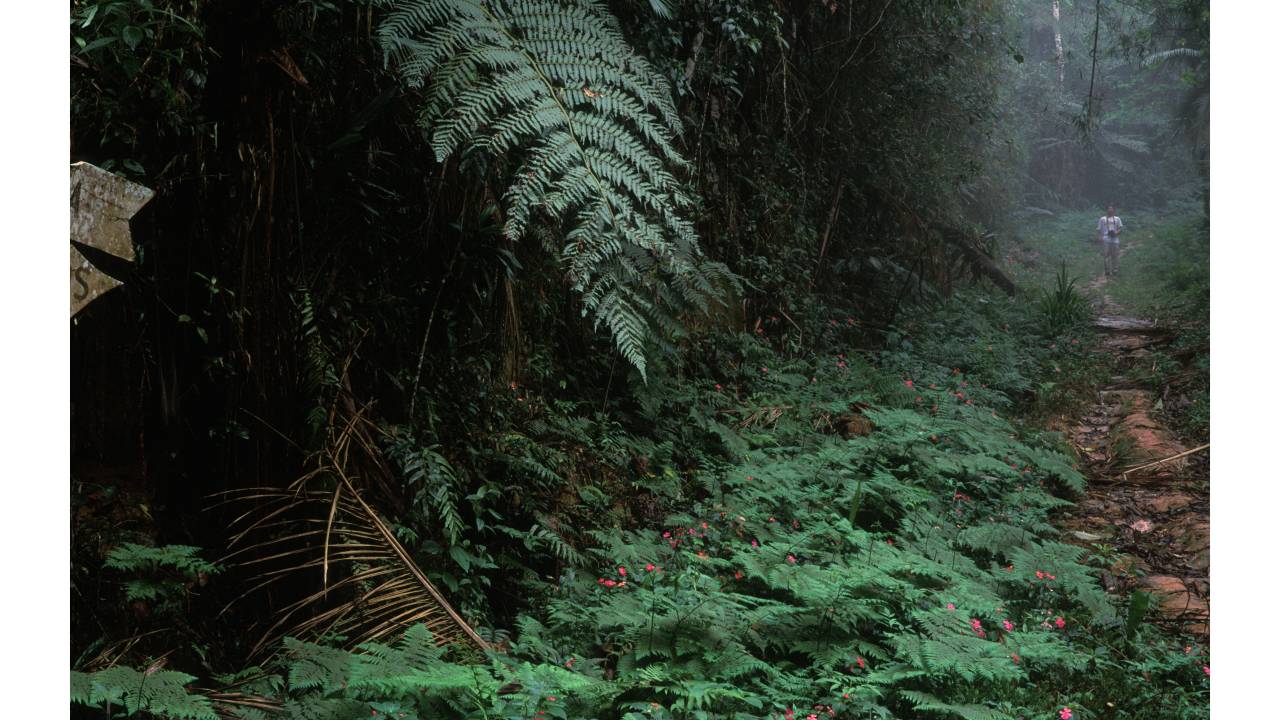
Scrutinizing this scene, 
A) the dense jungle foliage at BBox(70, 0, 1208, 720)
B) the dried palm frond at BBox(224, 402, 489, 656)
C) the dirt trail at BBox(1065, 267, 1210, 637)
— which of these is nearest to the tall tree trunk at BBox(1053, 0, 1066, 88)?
the dirt trail at BBox(1065, 267, 1210, 637)

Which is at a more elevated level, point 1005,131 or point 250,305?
point 1005,131

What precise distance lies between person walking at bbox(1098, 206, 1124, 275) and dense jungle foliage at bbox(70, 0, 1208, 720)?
7.97 m

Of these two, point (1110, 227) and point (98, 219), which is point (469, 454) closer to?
point (98, 219)

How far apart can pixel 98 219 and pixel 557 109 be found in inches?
46.5

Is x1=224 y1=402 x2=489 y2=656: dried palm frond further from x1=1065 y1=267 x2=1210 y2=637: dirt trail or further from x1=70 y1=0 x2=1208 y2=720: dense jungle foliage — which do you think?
x1=1065 y1=267 x2=1210 y2=637: dirt trail

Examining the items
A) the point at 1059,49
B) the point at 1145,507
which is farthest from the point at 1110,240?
the point at 1145,507

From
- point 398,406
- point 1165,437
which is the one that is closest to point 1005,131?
point 1165,437

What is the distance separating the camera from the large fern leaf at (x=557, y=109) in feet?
7.55

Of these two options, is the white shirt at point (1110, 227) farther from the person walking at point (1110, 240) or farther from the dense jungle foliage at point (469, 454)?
the dense jungle foliage at point (469, 454)

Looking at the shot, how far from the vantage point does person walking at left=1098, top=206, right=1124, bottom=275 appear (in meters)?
11.4

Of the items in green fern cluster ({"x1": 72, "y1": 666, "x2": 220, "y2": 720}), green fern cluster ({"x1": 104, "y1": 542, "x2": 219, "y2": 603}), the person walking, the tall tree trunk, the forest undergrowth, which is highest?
the tall tree trunk

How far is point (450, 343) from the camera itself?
282 cm

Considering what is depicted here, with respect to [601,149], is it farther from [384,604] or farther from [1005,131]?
[1005,131]
